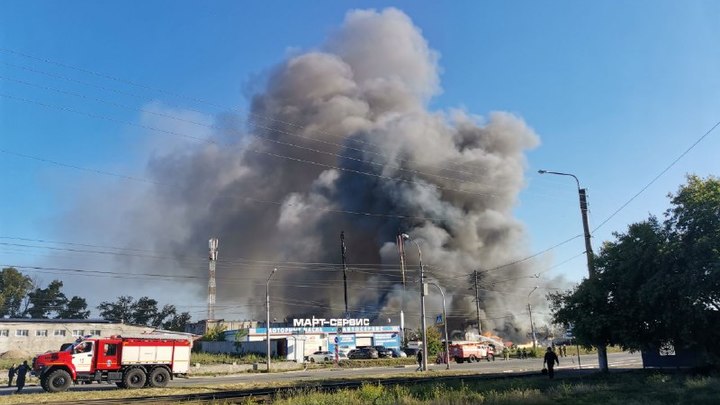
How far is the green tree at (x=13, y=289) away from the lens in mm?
96750

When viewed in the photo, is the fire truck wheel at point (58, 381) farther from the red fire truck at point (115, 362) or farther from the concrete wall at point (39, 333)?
the concrete wall at point (39, 333)

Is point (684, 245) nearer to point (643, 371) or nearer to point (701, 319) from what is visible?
point (701, 319)

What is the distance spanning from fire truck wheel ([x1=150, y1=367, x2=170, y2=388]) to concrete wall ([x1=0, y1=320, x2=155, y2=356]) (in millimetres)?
44724

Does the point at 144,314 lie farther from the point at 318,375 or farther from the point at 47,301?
the point at 318,375

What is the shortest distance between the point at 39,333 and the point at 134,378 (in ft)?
158

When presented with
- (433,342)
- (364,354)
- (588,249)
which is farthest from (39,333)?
(588,249)

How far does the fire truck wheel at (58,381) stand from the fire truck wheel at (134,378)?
2.39m

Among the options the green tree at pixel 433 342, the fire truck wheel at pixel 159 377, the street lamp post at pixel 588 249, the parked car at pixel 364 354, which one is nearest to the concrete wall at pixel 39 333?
the parked car at pixel 364 354

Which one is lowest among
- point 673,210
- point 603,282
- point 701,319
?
point 701,319

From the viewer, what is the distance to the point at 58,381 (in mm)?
23781


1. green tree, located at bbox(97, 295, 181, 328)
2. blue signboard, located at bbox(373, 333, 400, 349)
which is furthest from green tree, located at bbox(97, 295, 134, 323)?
blue signboard, located at bbox(373, 333, 400, 349)

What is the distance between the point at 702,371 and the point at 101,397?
2532 cm

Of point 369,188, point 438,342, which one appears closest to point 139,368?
point 438,342

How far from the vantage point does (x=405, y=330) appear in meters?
80.1
